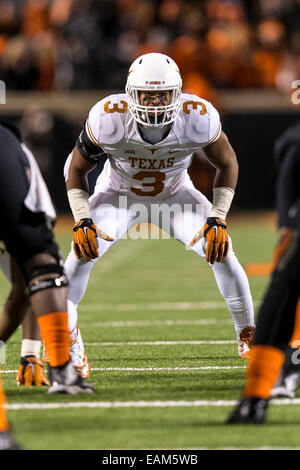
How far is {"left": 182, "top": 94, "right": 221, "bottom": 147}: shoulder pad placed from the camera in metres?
4.77

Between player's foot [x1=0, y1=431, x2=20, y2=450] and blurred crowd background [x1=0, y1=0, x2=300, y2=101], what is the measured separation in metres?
11.2

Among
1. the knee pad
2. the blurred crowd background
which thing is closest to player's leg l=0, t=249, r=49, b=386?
the knee pad

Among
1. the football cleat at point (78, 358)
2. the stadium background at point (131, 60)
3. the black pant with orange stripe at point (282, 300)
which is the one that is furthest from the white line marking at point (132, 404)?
the stadium background at point (131, 60)

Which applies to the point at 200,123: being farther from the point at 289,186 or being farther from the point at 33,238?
the point at 33,238

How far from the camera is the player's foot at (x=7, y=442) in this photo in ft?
9.76

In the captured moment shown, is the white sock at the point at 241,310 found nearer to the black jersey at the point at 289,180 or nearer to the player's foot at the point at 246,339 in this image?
the player's foot at the point at 246,339

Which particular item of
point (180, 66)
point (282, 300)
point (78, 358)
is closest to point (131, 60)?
point (180, 66)

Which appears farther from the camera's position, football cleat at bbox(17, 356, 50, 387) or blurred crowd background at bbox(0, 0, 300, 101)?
blurred crowd background at bbox(0, 0, 300, 101)

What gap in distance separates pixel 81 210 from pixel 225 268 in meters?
0.82

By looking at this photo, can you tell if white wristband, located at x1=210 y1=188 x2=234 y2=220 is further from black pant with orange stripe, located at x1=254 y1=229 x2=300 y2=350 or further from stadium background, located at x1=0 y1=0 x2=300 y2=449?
stadium background, located at x1=0 y1=0 x2=300 y2=449

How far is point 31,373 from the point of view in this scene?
4336mm

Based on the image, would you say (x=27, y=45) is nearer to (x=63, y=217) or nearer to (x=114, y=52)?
(x=114, y=52)
